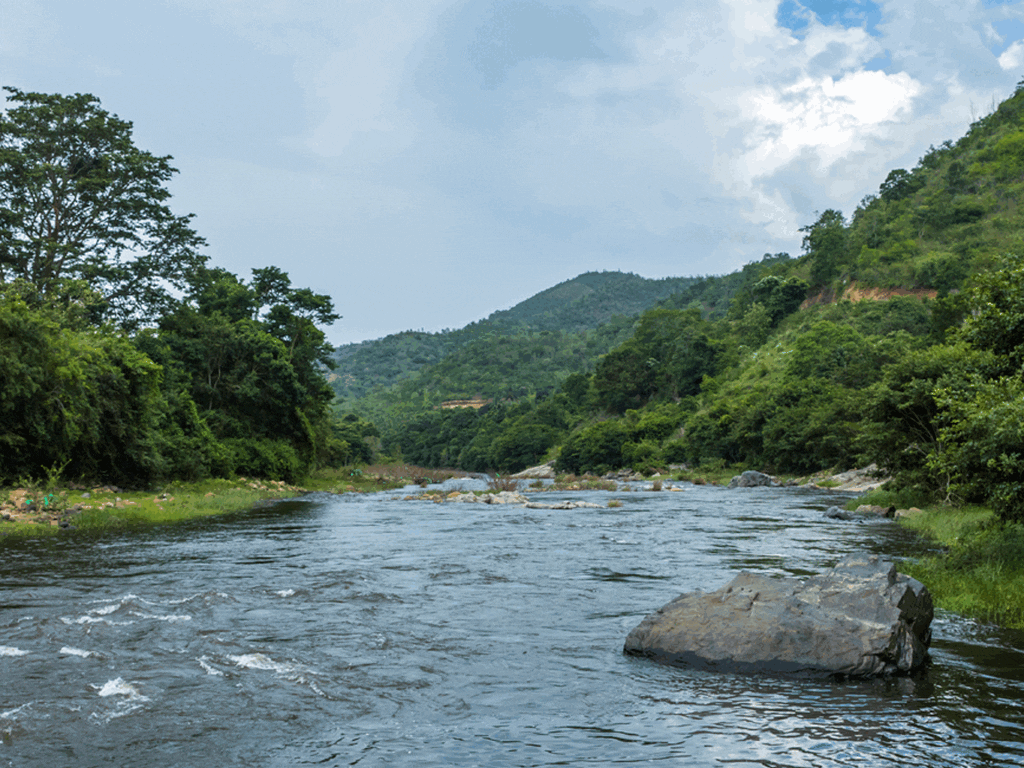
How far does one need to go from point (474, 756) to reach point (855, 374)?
73398 mm

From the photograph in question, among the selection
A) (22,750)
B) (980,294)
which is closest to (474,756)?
(22,750)

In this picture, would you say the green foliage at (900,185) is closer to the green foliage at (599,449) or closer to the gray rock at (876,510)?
the green foliage at (599,449)

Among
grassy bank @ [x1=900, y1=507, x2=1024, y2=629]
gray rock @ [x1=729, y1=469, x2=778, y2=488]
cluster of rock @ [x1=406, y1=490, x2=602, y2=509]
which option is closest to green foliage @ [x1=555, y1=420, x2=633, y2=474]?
gray rock @ [x1=729, y1=469, x2=778, y2=488]

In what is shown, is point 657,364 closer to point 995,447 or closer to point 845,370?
point 845,370

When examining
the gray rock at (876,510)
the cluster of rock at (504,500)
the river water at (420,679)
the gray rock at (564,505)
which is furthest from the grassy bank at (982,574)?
the cluster of rock at (504,500)

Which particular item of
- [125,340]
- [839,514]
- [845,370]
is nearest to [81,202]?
[125,340]

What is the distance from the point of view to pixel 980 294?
1556cm

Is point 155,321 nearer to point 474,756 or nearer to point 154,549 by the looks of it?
point 154,549

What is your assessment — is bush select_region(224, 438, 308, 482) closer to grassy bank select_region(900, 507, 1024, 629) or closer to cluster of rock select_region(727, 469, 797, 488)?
cluster of rock select_region(727, 469, 797, 488)

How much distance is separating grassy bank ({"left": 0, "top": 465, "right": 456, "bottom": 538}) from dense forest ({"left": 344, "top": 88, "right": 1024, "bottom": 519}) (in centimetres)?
2410

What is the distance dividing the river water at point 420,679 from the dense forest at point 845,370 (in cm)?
593

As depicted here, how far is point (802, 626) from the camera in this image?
910cm

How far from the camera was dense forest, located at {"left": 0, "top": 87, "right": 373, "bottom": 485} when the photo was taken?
27.4 meters

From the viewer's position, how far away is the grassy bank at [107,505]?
2291 centimetres
